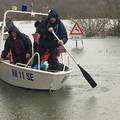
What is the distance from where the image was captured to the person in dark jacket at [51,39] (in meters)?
14.0

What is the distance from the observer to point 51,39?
14219 mm

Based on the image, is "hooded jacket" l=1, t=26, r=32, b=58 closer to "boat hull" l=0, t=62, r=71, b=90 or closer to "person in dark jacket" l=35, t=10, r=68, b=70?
"person in dark jacket" l=35, t=10, r=68, b=70

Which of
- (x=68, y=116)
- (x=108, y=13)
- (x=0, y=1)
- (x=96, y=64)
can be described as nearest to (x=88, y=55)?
(x=96, y=64)

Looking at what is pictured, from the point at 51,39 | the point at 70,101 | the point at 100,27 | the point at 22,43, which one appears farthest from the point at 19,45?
the point at 100,27

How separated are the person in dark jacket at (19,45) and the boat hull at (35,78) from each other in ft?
1.38

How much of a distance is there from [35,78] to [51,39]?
1.27 meters

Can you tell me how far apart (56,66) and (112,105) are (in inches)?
108

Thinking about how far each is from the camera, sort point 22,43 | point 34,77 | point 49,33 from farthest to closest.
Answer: point 22,43, point 49,33, point 34,77

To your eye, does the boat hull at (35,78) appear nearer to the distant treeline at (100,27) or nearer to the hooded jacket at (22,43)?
the hooded jacket at (22,43)

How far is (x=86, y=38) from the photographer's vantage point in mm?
37188

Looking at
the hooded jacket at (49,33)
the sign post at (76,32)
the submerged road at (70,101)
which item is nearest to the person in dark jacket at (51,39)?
the hooded jacket at (49,33)

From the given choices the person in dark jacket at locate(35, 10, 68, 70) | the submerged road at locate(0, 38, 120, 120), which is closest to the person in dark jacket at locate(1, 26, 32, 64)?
the person in dark jacket at locate(35, 10, 68, 70)

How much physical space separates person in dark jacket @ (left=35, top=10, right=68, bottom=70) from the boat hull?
630mm

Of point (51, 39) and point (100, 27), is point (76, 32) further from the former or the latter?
point (51, 39)
